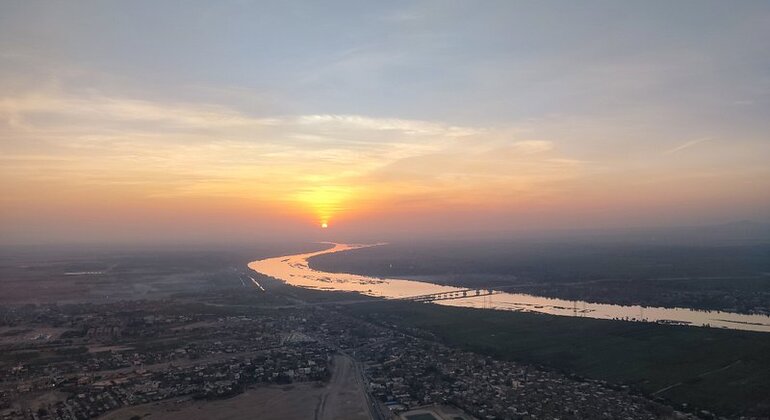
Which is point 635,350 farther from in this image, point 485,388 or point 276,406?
point 276,406

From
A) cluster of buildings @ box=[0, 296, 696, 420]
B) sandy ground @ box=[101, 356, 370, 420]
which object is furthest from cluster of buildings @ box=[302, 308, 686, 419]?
sandy ground @ box=[101, 356, 370, 420]

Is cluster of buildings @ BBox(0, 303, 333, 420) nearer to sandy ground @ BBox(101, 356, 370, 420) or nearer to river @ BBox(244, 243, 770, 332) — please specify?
sandy ground @ BBox(101, 356, 370, 420)

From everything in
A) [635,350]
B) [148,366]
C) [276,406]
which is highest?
[635,350]

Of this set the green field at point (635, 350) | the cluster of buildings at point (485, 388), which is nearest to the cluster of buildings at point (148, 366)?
the cluster of buildings at point (485, 388)

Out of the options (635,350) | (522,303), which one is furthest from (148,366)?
(522,303)

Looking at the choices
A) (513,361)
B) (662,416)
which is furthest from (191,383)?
(662,416)

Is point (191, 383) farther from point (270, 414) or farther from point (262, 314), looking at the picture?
point (262, 314)
